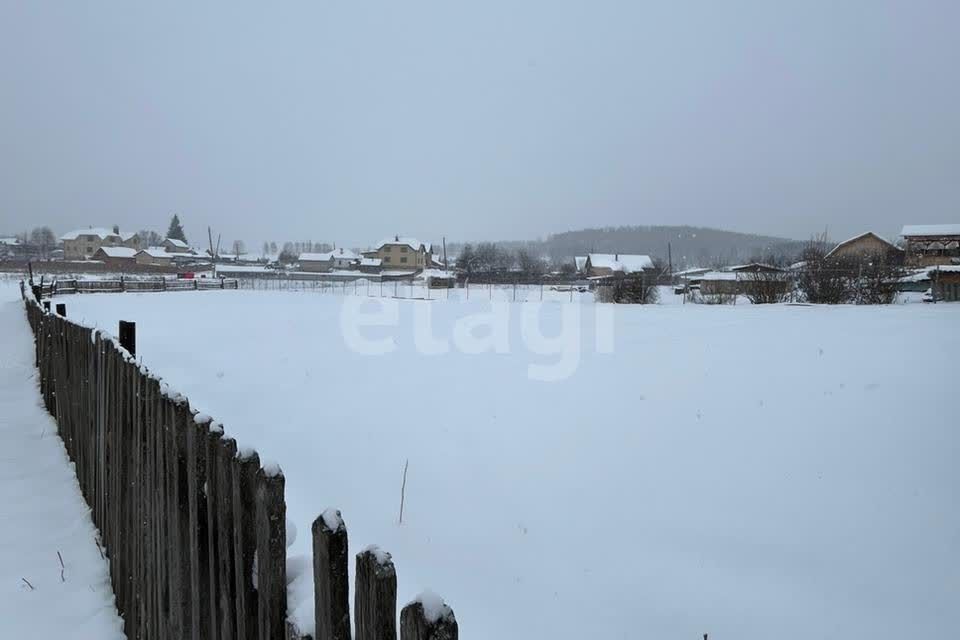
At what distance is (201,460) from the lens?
193 centimetres

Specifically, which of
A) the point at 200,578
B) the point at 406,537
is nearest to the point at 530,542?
the point at 406,537

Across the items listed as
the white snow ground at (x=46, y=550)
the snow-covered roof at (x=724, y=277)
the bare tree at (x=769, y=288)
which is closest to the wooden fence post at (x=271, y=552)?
the white snow ground at (x=46, y=550)

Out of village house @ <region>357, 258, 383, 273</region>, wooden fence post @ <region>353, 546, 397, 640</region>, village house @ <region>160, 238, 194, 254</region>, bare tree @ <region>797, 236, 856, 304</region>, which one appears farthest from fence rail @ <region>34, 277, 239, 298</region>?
village house @ <region>160, 238, 194, 254</region>

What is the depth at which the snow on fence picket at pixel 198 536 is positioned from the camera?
1189 millimetres

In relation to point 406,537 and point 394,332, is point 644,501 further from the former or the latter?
point 394,332

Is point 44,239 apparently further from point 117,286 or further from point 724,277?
point 724,277

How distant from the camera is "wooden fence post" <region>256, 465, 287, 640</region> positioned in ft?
4.77

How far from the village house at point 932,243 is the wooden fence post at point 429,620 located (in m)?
58.1

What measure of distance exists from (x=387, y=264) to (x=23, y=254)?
7089 centimetres

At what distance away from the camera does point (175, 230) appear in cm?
13388

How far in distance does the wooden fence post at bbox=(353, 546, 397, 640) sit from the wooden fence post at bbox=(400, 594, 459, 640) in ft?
0.24

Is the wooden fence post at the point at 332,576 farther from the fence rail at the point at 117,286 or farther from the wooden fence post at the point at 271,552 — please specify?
the fence rail at the point at 117,286

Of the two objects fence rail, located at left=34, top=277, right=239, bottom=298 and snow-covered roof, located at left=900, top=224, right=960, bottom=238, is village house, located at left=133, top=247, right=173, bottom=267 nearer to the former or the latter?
fence rail, located at left=34, top=277, right=239, bottom=298

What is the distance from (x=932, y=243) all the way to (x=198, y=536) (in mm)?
66545
